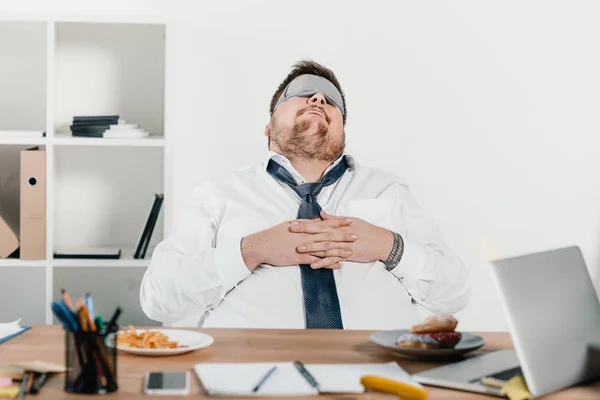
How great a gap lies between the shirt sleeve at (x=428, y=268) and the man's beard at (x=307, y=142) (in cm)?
24

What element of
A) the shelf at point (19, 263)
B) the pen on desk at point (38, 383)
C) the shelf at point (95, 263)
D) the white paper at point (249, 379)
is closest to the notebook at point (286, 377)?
the white paper at point (249, 379)

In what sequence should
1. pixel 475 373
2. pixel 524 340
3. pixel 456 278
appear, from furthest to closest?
pixel 456 278 → pixel 475 373 → pixel 524 340

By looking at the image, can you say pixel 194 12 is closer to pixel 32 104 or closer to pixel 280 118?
pixel 32 104

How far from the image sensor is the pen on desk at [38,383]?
1.19 meters

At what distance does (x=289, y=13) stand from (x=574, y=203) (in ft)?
4.84

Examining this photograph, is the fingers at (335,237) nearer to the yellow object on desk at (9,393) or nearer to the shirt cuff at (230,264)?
the shirt cuff at (230,264)

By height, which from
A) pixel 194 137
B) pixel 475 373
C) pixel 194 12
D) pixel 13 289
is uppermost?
pixel 194 12

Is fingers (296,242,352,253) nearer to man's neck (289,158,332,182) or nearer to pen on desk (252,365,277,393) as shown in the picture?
man's neck (289,158,332,182)

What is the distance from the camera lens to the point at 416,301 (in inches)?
93.7

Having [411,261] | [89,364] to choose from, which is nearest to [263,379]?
[89,364]

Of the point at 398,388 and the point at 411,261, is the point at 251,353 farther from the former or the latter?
the point at 411,261

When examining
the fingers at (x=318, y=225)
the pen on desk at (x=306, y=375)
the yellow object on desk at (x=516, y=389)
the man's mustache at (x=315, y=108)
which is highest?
the man's mustache at (x=315, y=108)

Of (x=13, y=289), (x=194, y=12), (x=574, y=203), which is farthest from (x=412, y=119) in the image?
(x=13, y=289)

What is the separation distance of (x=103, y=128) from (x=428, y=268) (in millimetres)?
Result: 1487
